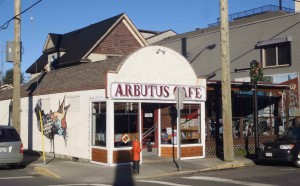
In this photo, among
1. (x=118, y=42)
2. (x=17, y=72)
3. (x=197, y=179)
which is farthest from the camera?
(x=118, y=42)

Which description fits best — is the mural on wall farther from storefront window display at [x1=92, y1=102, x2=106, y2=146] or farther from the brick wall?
the brick wall

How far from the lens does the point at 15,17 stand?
19891 millimetres

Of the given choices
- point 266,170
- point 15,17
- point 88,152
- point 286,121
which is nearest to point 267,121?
point 286,121

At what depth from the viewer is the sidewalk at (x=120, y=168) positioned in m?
14.7

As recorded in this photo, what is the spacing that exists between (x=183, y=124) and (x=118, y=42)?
685 inches

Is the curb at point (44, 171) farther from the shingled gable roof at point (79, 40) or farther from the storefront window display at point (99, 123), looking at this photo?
the shingled gable roof at point (79, 40)

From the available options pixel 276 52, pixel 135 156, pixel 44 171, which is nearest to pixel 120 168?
pixel 135 156

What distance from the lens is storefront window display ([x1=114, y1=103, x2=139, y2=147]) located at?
17.1 m

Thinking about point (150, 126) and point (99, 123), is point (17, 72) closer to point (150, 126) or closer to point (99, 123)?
point (99, 123)

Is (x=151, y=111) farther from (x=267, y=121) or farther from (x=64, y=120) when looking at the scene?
(x=267, y=121)

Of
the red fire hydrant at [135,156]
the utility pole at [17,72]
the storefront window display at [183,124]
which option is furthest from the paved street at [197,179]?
the utility pole at [17,72]

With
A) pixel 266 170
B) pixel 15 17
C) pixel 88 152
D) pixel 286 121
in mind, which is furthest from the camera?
pixel 286 121

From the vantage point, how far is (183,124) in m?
19.2

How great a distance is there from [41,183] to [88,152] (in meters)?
4.93
